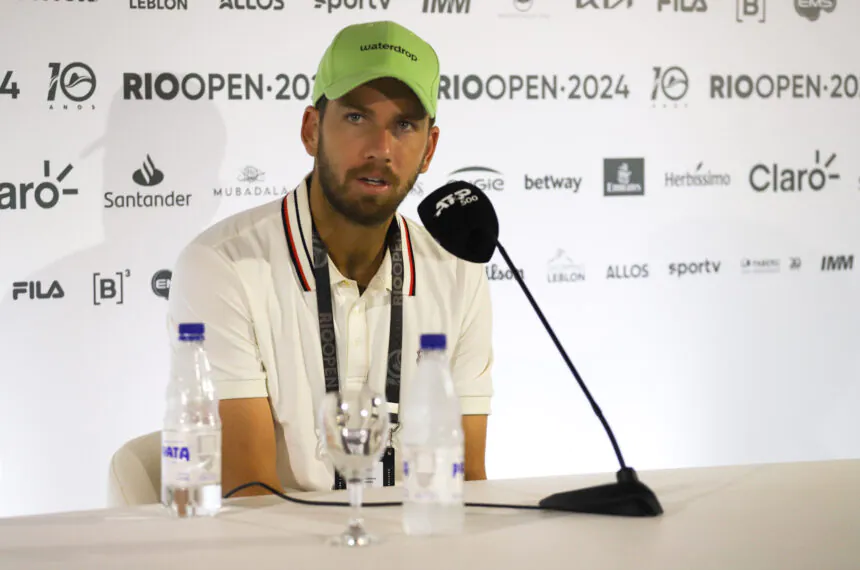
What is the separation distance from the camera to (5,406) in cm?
320

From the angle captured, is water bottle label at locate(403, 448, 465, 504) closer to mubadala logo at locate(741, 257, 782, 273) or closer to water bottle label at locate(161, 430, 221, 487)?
water bottle label at locate(161, 430, 221, 487)

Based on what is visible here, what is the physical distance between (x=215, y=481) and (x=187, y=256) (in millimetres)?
724

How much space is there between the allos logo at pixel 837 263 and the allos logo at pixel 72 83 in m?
2.69

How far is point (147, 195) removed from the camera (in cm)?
329

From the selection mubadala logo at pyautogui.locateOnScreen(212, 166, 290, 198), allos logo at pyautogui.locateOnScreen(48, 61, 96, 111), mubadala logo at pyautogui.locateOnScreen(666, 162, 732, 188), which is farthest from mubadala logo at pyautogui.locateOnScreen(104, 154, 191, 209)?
mubadala logo at pyautogui.locateOnScreen(666, 162, 732, 188)

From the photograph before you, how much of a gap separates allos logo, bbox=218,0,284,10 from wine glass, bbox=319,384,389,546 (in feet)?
8.05

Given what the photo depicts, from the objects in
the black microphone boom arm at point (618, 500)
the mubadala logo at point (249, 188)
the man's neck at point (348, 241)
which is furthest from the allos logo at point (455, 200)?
the mubadala logo at point (249, 188)

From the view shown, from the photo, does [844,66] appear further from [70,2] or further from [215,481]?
[215,481]

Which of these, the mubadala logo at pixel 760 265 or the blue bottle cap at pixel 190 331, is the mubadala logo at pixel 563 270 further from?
the blue bottle cap at pixel 190 331

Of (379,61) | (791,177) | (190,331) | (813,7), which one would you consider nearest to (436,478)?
(190,331)

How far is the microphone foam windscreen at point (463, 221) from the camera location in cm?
145

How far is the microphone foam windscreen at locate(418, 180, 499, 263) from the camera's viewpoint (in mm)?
1453

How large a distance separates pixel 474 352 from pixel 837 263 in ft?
7.61

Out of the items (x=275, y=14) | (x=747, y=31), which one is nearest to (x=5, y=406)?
(x=275, y=14)
